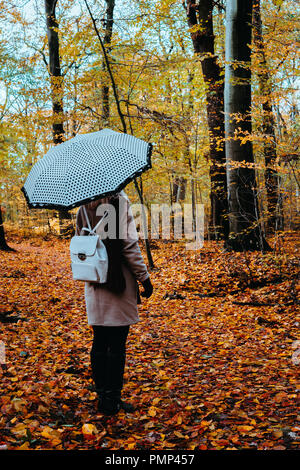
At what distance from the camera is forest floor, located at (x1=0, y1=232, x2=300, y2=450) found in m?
2.69

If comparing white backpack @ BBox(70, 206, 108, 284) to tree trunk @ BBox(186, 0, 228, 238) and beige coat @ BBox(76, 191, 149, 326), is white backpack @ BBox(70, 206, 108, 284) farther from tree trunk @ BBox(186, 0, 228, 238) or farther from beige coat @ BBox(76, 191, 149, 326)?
tree trunk @ BBox(186, 0, 228, 238)

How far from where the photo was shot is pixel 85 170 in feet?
8.75

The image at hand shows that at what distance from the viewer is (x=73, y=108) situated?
32.1 ft

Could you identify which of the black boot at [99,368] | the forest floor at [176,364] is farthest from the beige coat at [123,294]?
the forest floor at [176,364]

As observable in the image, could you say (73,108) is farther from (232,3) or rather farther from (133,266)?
(133,266)

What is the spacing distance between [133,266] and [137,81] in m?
7.58

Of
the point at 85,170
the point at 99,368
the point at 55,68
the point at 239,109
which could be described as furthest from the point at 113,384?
the point at 55,68

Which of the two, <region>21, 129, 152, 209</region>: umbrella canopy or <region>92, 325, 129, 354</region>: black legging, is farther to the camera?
<region>92, 325, 129, 354</region>: black legging

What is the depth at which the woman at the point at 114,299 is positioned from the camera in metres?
2.74

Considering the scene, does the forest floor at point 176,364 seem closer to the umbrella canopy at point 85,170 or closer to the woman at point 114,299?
the woman at point 114,299

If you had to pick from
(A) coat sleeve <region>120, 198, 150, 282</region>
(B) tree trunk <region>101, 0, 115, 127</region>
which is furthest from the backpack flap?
(B) tree trunk <region>101, 0, 115, 127</region>

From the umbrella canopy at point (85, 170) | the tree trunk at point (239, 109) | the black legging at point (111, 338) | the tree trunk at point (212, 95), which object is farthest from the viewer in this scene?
the tree trunk at point (212, 95)

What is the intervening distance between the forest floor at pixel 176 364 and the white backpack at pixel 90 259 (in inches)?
48.1
